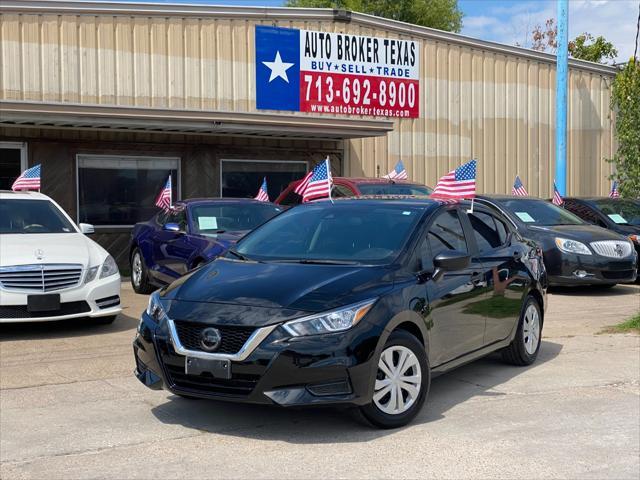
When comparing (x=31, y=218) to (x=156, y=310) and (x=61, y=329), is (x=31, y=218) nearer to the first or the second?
(x=61, y=329)

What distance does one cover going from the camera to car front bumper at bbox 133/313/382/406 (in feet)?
16.8

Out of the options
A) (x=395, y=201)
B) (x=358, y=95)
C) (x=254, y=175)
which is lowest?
(x=395, y=201)

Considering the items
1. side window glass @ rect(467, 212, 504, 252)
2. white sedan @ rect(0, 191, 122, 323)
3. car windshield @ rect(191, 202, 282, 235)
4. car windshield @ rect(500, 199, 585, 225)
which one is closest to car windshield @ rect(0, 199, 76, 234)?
white sedan @ rect(0, 191, 122, 323)

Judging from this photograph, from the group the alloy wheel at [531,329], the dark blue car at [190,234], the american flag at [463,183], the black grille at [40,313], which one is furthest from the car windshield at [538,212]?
the black grille at [40,313]

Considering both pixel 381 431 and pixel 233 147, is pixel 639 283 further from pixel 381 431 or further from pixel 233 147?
pixel 381 431

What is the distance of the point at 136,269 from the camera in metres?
13.1

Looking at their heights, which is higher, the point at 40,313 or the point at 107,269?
the point at 107,269

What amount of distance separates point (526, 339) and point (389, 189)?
246 inches

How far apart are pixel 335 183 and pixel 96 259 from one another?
5.66 metres

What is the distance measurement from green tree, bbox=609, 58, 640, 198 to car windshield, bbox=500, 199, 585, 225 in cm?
809

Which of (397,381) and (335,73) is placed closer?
(397,381)

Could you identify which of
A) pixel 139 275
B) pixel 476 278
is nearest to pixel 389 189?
pixel 139 275

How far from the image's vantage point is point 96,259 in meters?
9.34

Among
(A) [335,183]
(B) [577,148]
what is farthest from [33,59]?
(B) [577,148]
